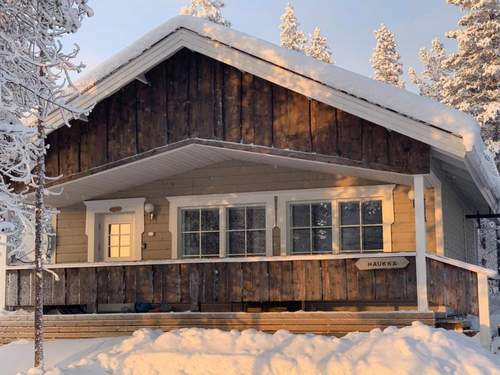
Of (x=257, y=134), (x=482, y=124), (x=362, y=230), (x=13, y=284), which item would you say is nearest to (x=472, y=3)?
(x=482, y=124)

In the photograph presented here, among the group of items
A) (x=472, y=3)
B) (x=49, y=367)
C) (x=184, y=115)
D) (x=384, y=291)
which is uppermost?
(x=472, y=3)

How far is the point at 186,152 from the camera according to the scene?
13.3 meters

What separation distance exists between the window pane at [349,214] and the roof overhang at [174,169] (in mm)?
663

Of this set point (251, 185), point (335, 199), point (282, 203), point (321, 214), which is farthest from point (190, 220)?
point (335, 199)

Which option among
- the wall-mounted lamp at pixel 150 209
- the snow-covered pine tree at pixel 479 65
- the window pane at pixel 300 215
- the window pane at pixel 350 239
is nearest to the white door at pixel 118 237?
the wall-mounted lamp at pixel 150 209

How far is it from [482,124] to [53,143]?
2059cm

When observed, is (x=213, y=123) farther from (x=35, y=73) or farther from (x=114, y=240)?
(x=114, y=240)

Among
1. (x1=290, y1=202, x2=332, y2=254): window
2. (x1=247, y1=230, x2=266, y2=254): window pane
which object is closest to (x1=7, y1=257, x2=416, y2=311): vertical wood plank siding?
(x1=290, y1=202, x2=332, y2=254): window

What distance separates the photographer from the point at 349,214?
14.0m

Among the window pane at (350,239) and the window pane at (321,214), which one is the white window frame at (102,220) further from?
the window pane at (350,239)

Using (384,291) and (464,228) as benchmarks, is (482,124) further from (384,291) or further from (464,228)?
(384,291)

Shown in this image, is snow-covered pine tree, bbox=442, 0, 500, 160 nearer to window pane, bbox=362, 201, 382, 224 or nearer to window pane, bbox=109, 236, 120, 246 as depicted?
window pane, bbox=362, 201, 382, 224

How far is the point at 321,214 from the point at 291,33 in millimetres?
31708

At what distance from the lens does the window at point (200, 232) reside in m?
15.0
